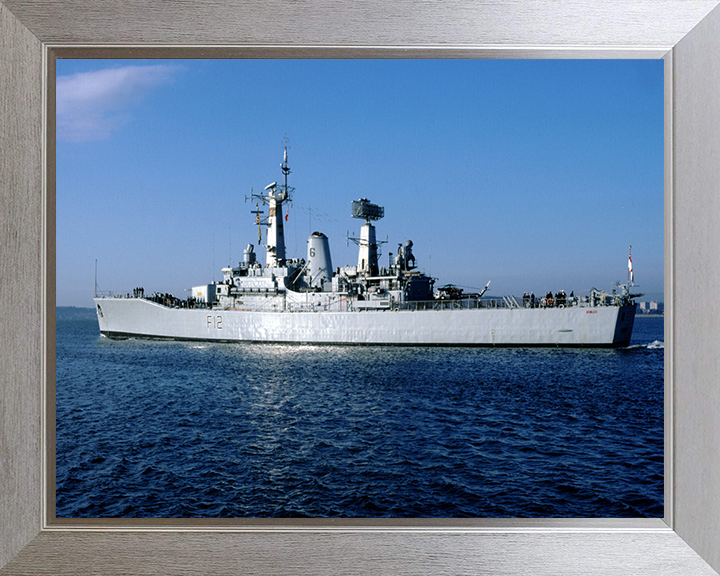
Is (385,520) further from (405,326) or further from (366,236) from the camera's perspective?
(366,236)

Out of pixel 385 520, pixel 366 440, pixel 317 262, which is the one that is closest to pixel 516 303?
pixel 317 262

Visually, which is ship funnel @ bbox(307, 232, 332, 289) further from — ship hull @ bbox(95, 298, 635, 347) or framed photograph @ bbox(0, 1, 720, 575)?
framed photograph @ bbox(0, 1, 720, 575)

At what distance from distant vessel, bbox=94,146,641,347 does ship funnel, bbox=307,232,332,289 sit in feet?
0.17

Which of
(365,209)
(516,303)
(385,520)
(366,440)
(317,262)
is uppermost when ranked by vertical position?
(365,209)

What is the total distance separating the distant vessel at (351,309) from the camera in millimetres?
18203

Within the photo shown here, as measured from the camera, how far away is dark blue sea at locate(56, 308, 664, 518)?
193 inches

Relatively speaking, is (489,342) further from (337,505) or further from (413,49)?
(413,49)

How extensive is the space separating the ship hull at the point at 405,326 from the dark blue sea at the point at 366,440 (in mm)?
2745

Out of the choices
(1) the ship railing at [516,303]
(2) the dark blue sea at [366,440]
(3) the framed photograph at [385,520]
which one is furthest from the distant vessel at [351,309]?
(3) the framed photograph at [385,520]

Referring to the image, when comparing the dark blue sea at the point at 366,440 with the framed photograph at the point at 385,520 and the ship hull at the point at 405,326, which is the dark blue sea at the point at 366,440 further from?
the ship hull at the point at 405,326

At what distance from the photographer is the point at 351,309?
71.3 feet

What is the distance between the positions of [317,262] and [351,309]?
507 cm

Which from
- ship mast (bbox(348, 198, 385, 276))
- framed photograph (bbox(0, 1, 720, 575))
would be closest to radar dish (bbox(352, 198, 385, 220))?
ship mast (bbox(348, 198, 385, 276))

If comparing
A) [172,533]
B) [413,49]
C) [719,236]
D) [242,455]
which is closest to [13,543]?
[172,533]
